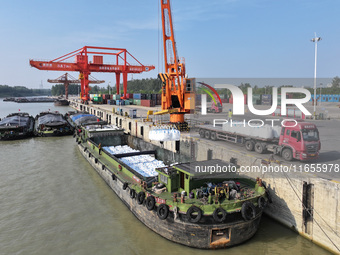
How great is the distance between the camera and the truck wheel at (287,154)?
13.8 m

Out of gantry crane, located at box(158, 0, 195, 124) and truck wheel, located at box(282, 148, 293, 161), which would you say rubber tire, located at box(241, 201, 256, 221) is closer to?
truck wheel, located at box(282, 148, 293, 161)

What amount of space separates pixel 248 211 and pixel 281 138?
6.11 meters

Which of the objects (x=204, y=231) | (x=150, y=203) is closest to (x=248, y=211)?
(x=204, y=231)

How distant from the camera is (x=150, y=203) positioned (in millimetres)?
10883

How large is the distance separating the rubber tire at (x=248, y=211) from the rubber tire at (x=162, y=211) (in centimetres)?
294

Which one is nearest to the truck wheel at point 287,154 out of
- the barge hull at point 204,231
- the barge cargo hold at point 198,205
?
the barge cargo hold at point 198,205

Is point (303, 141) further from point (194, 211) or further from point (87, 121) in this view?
point (87, 121)

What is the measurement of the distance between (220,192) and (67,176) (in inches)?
506

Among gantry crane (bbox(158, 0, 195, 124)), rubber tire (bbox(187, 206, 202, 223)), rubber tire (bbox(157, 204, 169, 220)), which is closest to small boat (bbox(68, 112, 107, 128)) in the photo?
gantry crane (bbox(158, 0, 195, 124))

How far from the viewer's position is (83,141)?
26.0 meters

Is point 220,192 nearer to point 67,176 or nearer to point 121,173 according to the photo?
point 121,173

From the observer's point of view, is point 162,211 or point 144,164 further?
point 144,164

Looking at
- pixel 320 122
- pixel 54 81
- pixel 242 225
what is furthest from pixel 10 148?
pixel 54 81

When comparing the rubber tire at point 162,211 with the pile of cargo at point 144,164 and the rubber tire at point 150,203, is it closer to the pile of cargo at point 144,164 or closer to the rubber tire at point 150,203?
the rubber tire at point 150,203
